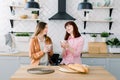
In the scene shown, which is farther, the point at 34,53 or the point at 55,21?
the point at 55,21

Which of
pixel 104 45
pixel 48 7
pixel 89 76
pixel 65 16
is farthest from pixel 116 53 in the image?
pixel 89 76

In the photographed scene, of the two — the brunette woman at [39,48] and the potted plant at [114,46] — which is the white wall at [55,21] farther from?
the brunette woman at [39,48]

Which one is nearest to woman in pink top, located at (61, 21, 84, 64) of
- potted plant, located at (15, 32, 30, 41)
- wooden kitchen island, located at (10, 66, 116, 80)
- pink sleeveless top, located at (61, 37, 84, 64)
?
pink sleeveless top, located at (61, 37, 84, 64)

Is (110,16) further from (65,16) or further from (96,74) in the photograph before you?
(96,74)

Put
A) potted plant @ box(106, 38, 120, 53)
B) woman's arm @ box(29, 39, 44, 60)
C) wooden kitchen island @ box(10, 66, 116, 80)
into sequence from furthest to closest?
potted plant @ box(106, 38, 120, 53) < woman's arm @ box(29, 39, 44, 60) < wooden kitchen island @ box(10, 66, 116, 80)

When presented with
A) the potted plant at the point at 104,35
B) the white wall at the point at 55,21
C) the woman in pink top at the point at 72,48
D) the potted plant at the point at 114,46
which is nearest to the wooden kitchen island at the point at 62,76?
the woman in pink top at the point at 72,48

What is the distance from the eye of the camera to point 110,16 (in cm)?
495

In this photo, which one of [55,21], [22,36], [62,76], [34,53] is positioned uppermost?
[55,21]

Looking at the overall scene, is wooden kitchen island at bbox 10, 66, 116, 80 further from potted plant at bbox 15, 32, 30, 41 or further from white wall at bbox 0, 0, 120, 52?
white wall at bbox 0, 0, 120, 52

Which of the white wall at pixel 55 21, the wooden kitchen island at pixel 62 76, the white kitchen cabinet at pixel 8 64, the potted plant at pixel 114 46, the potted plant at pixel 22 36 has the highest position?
the white wall at pixel 55 21

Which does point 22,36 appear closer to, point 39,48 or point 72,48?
point 39,48

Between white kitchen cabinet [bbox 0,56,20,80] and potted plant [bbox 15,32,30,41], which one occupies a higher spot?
potted plant [bbox 15,32,30,41]

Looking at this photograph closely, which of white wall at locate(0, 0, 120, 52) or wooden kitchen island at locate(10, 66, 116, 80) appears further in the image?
white wall at locate(0, 0, 120, 52)

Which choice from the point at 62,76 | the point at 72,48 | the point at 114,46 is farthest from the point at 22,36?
the point at 62,76
